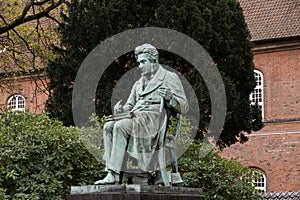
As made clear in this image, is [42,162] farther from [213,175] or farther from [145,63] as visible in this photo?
[145,63]

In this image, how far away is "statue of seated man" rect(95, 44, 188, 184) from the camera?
8.83m

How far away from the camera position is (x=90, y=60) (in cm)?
1939

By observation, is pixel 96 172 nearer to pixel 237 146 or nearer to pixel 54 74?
pixel 54 74

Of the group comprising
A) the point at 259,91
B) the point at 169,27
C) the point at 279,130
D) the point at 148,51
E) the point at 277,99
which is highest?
the point at 169,27

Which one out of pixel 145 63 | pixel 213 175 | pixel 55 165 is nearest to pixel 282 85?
pixel 213 175

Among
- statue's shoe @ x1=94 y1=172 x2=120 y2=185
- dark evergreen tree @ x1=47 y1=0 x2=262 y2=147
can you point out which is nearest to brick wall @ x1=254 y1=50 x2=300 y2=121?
dark evergreen tree @ x1=47 y1=0 x2=262 y2=147

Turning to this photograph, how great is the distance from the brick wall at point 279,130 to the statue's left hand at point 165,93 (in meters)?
20.6

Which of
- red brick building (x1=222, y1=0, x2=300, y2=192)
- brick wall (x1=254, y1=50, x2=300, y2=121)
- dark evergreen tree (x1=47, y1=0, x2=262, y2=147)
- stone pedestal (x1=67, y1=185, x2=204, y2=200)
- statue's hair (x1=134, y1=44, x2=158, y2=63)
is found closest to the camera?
stone pedestal (x1=67, y1=185, x2=204, y2=200)

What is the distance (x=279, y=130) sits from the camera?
29.5 m

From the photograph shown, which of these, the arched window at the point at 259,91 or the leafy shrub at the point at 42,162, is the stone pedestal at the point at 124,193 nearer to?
the leafy shrub at the point at 42,162

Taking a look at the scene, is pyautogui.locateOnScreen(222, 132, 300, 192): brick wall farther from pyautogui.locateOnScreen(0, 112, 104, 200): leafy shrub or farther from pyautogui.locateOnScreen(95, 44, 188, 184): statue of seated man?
pyautogui.locateOnScreen(95, 44, 188, 184): statue of seated man

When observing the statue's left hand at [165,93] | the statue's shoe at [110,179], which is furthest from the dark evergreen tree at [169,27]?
the statue's shoe at [110,179]

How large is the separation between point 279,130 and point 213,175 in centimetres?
1704

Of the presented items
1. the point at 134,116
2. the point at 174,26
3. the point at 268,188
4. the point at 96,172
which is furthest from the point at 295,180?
the point at 134,116
